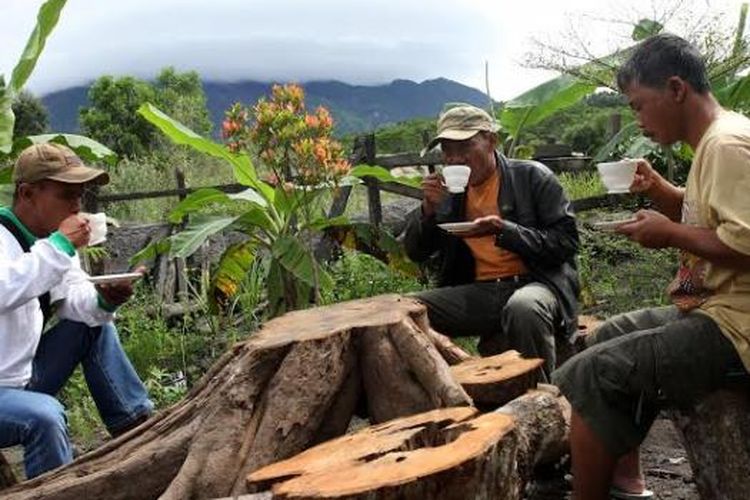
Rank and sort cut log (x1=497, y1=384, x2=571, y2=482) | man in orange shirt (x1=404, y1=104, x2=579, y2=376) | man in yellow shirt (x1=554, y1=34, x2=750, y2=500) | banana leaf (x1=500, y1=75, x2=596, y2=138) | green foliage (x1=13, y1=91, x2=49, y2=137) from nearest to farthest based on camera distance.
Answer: man in yellow shirt (x1=554, y1=34, x2=750, y2=500) < cut log (x1=497, y1=384, x2=571, y2=482) < man in orange shirt (x1=404, y1=104, x2=579, y2=376) < banana leaf (x1=500, y1=75, x2=596, y2=138) < green foliage (x1=13, y1=91, x2=49, y2=137)

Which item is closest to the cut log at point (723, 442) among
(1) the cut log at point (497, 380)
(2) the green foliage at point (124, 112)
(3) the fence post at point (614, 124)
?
(1) the cut log at point (497, 380)

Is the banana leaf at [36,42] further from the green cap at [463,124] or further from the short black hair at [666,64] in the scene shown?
the short black hair at [666,64]

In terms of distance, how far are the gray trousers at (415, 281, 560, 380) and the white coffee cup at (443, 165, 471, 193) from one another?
0.56m

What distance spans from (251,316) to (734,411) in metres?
4.60

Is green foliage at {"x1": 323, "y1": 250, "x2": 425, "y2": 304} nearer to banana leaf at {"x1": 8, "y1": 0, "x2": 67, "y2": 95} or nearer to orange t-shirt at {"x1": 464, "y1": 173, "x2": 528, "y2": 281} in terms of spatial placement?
Result: orange t-shirt at {"x1": 464, "y1": 173, "x2": 528, "y2": 281}

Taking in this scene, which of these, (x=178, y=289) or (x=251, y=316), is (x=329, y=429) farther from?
(x=178, y=289)

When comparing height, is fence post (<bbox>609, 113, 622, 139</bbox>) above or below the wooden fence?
above

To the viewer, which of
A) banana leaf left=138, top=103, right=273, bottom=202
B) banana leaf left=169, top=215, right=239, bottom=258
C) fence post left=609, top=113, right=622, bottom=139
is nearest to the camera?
banana leaf left=169, top=215, right=239, bottom=258

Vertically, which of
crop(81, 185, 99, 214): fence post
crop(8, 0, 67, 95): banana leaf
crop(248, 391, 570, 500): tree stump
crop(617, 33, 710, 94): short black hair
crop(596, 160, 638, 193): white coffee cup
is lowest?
crop(81, 185, 99, 214): fence post

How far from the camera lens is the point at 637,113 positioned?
2.71 m

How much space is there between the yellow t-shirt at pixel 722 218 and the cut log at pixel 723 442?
20cm

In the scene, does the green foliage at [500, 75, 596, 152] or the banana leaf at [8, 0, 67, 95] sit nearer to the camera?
the banana leaf at [8, 0, 67, 95]

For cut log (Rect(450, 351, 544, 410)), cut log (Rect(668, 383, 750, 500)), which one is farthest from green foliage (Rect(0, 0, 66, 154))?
cut log (Rect(668, 383, 750, 500))

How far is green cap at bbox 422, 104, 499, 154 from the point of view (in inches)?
161
